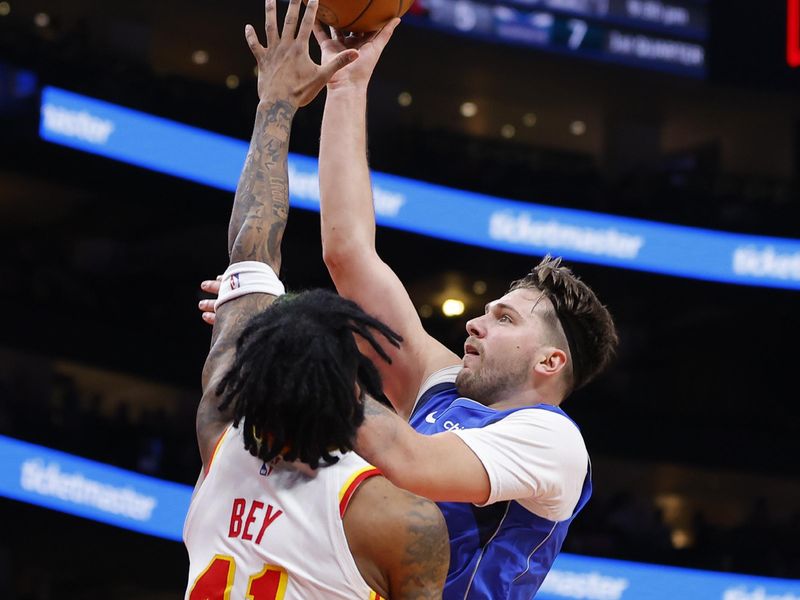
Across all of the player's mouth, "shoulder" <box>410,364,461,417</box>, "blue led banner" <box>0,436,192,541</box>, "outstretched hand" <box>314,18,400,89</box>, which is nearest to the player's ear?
the player's mouth

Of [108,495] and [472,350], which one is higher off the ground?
[472,350]

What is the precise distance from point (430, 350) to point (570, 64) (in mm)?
14742

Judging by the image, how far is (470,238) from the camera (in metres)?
14.3

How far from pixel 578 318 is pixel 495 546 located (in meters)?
0.76

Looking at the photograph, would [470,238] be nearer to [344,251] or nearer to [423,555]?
[344,251]

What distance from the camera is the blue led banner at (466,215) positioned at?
13027mm

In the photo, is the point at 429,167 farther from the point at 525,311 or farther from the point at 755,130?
the point at 525,311

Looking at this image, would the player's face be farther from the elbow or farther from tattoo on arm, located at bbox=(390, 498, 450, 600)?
tattoo on arm, located at bbox=(390, 498, 450, 600)

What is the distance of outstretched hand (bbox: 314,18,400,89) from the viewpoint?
3.79 meters

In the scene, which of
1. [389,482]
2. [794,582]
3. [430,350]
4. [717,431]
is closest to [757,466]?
[717,431]

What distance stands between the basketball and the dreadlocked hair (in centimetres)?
146

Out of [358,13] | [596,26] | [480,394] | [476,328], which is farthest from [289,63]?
[596,26]

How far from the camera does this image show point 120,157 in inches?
516

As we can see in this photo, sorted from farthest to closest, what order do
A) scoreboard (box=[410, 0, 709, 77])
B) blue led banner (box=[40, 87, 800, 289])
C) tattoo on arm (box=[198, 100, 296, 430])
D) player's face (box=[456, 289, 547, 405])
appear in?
1. scoreboard (box=[410, 0, 709, 77])
2. blue led banner (box=[40, 87, 800, 289])
3. player's face (box=[456, 289, 547, 405])
4. tattoo on arm (box=[198, 100, 296, 430])
